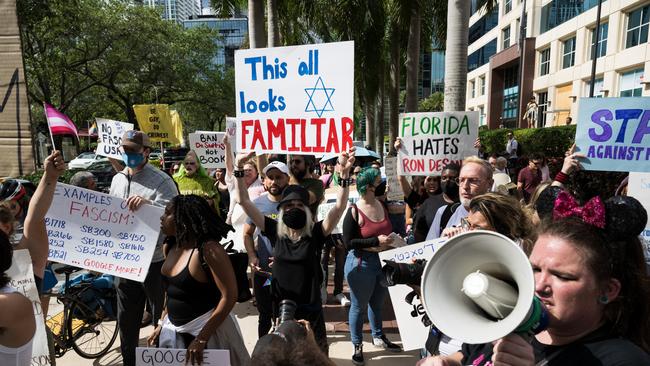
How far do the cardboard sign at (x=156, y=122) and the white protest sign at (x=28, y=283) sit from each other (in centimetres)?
621

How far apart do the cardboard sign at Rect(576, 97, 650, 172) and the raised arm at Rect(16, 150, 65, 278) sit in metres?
4.18

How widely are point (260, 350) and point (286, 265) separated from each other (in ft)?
5.84

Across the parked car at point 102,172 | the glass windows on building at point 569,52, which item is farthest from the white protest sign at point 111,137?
the glass windows on building at point 569,52

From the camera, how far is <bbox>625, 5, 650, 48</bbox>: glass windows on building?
22328 millimetres

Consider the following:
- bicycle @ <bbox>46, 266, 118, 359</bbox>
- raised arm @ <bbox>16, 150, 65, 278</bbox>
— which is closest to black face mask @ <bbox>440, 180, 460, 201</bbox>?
raised arm @ <bbox>16, 150, 65, 278</bbox>

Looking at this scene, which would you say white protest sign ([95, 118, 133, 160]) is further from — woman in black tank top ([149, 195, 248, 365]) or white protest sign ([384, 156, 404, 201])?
white protest sign ([384, 156, 404, 201])

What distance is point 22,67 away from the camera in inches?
95.1

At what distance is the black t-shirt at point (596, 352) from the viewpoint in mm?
1077

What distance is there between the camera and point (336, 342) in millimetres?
4035

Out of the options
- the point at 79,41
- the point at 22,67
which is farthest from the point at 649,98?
the point at 79,41

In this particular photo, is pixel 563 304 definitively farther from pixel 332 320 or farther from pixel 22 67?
pixel 332 320

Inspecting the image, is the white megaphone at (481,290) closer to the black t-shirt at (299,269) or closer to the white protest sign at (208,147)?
the black t-shirt at (299,269)

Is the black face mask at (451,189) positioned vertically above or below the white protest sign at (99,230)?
above

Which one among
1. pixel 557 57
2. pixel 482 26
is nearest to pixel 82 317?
pixel 557 57
